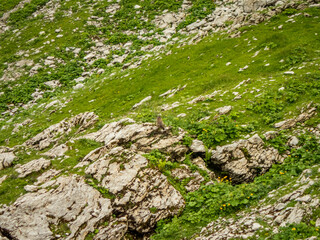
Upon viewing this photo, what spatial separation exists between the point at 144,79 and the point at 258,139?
16.9 metres

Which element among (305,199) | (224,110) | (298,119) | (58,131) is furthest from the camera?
(58,131)

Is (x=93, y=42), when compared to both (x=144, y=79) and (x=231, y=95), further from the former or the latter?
(x=231, y=95)

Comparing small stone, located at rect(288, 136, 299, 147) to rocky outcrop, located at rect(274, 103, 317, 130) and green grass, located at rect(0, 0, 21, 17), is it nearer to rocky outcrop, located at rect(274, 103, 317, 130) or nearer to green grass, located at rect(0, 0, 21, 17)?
rocky outcrop, located at rect(274, 103, 317, 130)

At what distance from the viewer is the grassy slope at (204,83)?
573 inches

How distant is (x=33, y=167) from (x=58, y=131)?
24.5 ft

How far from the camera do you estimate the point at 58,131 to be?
822 inches

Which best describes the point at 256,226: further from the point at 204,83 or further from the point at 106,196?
the point at 204,83

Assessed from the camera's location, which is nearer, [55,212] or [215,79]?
[55,212]

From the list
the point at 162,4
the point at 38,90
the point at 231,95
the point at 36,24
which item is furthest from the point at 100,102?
the point at 36,24

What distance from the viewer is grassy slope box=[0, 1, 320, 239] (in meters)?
14.6

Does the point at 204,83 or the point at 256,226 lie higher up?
the point at 256,226

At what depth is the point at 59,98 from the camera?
30.0 meters

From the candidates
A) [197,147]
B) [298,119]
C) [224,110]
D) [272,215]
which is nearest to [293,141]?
[298,119]

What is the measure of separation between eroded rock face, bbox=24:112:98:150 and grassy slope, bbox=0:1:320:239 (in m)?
1.37
